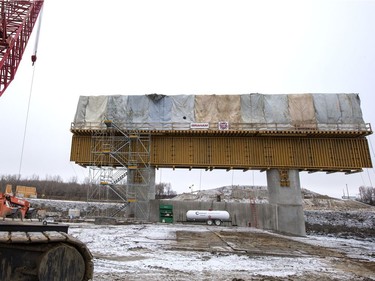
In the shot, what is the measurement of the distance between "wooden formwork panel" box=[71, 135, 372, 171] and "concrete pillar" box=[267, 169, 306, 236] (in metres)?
1.32

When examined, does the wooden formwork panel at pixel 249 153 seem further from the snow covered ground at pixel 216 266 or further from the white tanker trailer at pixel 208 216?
the snow covered ground at pixel 216 266

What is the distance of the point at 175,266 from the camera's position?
7.61 meters

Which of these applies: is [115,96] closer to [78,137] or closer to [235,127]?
[78,137]

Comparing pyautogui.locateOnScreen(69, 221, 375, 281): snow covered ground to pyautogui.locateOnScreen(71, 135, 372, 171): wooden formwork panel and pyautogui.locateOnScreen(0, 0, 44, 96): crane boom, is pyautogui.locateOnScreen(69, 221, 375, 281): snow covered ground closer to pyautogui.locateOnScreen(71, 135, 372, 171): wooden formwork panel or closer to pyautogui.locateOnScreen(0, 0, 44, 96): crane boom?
pyautogui.locateOnScreen(71, 135, 372, 171): wooden formwork panel

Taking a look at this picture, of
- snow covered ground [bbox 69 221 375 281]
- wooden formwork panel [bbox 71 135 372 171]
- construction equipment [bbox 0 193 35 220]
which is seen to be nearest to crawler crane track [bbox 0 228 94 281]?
snow covered ground [bbox 69 221 375 281]

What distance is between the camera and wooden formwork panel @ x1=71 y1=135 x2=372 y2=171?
92.2 feet

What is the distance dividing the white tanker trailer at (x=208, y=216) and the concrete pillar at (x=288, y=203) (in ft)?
18.0

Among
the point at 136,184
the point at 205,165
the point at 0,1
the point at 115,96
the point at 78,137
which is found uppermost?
the point at 0,1

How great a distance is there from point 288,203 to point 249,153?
6.56 metres

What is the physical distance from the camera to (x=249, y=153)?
29.0 m

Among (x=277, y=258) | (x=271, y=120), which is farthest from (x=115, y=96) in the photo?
(x=277, y=258)

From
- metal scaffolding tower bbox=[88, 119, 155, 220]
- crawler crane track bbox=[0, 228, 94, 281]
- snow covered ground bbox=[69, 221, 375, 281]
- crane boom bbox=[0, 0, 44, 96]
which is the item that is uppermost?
crane boom bbox=[0, 0, 44, 96]

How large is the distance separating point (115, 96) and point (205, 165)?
13.6 metres

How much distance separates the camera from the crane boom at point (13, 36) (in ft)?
71.8
